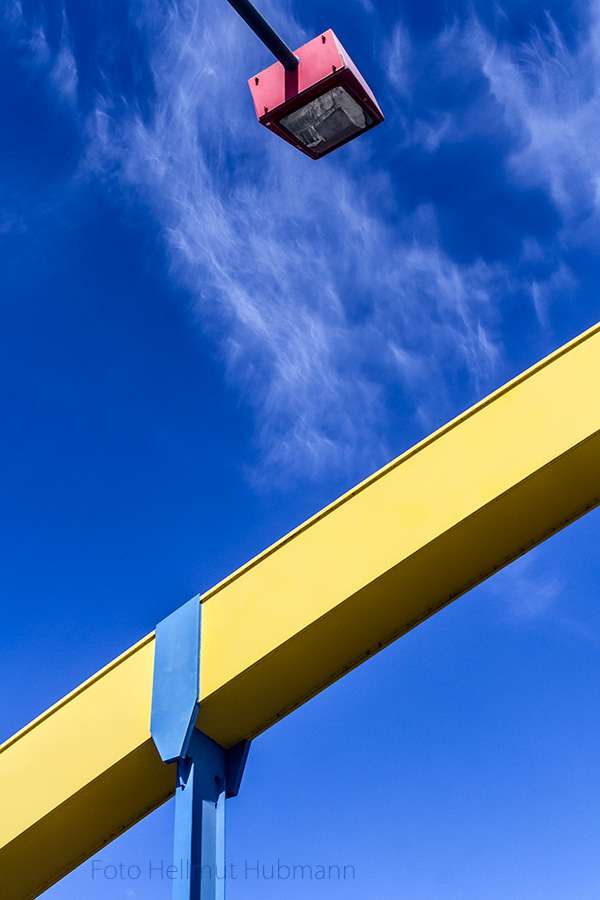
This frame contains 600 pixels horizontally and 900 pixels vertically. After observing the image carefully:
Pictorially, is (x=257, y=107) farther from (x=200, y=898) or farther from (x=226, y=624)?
(x=200, y=898)

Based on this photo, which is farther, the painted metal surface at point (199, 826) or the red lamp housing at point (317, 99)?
the painted metal surface at point (199, 826)

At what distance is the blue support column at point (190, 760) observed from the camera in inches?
229

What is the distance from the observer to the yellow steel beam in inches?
237

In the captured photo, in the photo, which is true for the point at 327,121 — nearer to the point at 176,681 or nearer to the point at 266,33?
the point at 266,33

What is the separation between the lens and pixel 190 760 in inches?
246

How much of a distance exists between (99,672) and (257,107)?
4.33 m

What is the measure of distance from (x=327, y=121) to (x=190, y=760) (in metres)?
4.19

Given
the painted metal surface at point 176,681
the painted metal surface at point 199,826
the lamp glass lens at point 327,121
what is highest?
the lamp glass lens at point 327,121

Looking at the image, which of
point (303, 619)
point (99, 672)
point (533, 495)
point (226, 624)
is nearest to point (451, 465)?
point (533, 495)

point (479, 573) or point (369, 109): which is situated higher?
point (369, 109)

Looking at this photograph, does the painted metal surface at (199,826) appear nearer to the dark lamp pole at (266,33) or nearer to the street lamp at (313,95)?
the street lamp at (313,95)

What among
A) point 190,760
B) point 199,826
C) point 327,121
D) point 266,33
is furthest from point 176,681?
point 266,33

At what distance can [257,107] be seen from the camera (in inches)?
180

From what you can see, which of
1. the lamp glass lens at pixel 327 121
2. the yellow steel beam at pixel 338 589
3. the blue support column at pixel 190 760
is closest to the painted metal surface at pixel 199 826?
the blue support column at pixel 190 760
